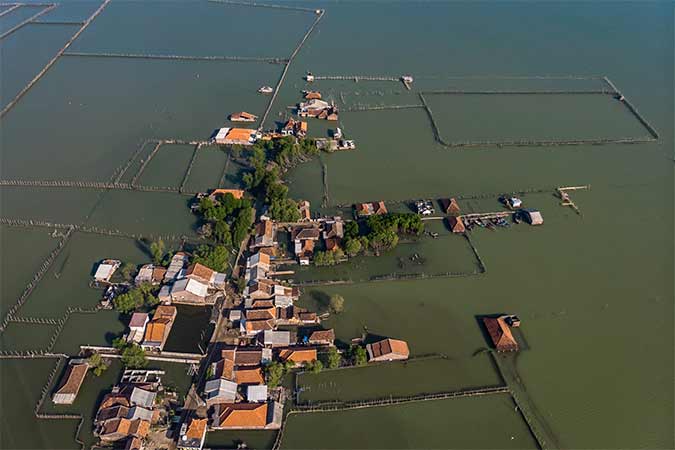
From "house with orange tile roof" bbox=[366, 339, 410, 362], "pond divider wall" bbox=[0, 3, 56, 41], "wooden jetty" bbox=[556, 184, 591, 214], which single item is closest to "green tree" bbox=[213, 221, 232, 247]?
"house with orange tile roof" bbox=[366, 339, 410, 362]

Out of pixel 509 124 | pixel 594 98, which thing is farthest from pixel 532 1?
pixel 509 124

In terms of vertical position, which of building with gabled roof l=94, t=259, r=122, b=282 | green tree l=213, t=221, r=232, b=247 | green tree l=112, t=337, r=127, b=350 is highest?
green tree l=213, t=221, r=232, b=247

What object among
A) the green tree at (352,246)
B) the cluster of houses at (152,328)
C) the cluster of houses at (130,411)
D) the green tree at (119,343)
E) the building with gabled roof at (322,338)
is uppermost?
the green tree at (352,246)

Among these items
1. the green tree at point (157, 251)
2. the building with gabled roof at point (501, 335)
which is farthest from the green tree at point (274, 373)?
the building with gabled roof at point (501, 335)

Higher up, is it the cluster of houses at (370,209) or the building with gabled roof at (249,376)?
the cluster of houses at (370,209)

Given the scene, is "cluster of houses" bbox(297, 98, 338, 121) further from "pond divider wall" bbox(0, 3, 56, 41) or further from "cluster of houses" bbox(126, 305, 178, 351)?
"pond divider wall" bbox(0, 3, 56, 41)

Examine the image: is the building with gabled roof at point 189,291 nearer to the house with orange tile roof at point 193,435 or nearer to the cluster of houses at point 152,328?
the cluster of houses at point 152,328
